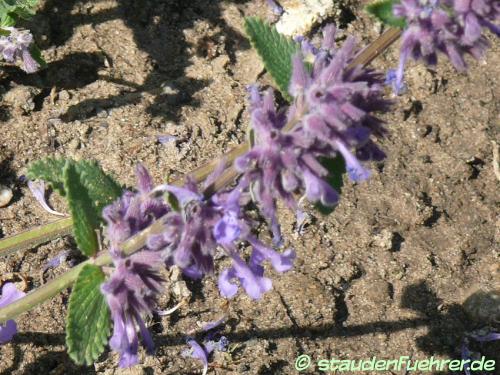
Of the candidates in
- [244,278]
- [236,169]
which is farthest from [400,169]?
[236,169]

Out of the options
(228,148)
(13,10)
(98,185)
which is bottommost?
(228,148)

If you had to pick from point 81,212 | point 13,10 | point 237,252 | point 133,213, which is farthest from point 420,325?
point 13,10

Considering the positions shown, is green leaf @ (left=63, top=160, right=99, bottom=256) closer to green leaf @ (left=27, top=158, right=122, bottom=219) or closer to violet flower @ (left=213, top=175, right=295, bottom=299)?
green leaf @ (left=27, top=158, right=122, bottom=219)

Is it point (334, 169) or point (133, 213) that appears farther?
point (334, 169)

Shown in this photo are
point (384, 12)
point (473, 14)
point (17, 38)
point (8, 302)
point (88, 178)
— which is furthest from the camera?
A: point (17, 38)

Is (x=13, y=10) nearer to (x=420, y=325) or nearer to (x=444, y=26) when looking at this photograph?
(x=444, y=26)

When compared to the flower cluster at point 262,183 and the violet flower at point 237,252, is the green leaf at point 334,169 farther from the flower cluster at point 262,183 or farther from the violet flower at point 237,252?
the violet flower at point 237,252
